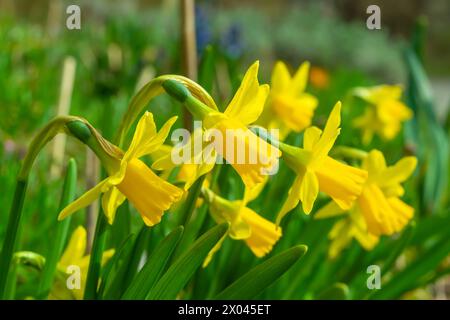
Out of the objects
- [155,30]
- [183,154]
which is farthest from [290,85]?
[155,30]

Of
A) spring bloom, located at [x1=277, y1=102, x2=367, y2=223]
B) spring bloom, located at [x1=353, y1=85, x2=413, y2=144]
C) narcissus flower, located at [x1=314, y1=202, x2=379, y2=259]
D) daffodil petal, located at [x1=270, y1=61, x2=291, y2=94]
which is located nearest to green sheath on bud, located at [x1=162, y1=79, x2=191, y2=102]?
spring bloom, located at [x1=277, y1=102, x2=367, y2=223]

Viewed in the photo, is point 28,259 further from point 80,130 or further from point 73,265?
point 80,130

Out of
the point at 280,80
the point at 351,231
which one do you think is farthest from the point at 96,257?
the point at 280,80

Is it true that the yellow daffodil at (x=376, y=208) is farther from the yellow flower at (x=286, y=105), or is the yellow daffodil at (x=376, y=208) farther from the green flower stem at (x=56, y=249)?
the green flower stem at (x=56, y=249)

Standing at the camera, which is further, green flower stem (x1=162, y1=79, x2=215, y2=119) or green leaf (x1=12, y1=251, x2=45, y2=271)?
green leaf (x1=12, y1=251, x2=45, y2=271)

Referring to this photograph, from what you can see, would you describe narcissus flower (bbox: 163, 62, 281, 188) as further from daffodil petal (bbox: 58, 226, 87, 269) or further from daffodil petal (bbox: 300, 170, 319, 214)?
daffodil petal (bbox: 58, 226, 87, 269)
